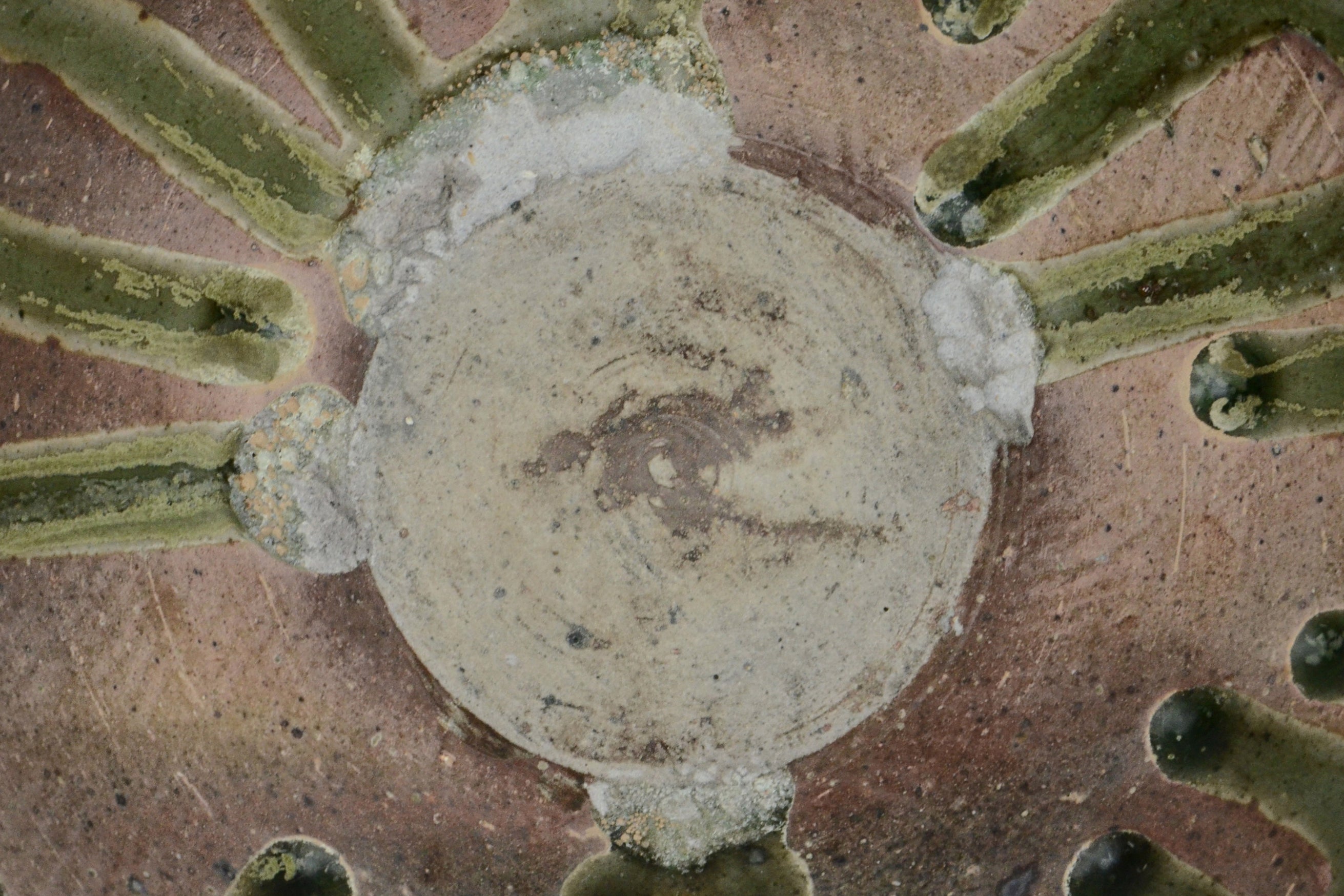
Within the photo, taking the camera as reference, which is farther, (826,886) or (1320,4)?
(826,886)

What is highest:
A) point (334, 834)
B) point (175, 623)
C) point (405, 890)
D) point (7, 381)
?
point (7, 381)

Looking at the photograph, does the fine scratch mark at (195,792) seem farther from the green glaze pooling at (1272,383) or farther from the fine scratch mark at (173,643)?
the green glaze pooling at (1272,383)

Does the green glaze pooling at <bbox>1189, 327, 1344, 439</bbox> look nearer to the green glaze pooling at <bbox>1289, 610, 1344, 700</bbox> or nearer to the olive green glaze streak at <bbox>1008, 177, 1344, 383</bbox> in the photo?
the olive green glaze streak at <bbox>1008, 177, 1344, 383</bbox>

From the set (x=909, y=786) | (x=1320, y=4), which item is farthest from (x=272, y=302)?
(x=1320, y=4)

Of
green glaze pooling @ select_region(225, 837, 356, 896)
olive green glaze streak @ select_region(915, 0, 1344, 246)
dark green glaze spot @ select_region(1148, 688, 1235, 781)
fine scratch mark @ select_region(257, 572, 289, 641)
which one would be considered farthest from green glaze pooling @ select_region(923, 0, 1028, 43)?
green glaze pooling @ select_region(225, 837, 356, 896)

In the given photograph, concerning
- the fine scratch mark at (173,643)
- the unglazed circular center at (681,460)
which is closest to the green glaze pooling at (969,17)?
the unglazed circular center at (681,460)

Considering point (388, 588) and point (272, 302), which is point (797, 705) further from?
point (272, 302)

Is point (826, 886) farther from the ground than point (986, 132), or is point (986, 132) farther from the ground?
point (986, 132)
